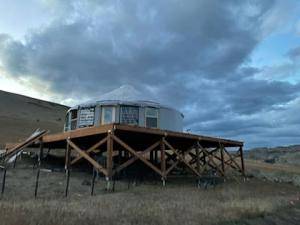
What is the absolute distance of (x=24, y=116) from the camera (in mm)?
65625

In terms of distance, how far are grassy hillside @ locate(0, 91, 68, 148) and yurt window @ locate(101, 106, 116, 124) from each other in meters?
21.2

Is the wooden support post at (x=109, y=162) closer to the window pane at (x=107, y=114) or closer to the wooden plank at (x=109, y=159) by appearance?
the wooden plank at (x=109, y=159)

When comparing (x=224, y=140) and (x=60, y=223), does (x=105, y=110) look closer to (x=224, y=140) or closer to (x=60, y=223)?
(x=224, y=140)

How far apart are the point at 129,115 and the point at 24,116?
5196 centimetres

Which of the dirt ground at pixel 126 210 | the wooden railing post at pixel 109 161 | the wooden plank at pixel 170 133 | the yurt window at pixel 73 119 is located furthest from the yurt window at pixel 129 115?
the dirt ground at pixel 126 210

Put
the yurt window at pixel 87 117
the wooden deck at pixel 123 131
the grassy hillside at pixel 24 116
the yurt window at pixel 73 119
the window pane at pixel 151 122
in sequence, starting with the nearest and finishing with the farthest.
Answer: the wooden deck at pixel 123 131 → the window pane at pixel 151 122 → the yurt window at pixel 87 117 → the yurt window at pixel 73 119 → the grassy hillside at pixel 24 116

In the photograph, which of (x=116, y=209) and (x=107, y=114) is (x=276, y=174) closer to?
(x=107, y=114)

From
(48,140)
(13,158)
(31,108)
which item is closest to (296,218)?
(48,140)

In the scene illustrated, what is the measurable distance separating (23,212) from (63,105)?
89.6 meters

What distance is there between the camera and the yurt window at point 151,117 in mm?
19828

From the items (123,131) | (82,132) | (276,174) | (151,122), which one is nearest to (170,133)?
(123,131)

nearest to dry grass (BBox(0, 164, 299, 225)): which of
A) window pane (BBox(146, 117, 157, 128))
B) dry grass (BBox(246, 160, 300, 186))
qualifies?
window pane (BBox(146, 117, 157, 128))

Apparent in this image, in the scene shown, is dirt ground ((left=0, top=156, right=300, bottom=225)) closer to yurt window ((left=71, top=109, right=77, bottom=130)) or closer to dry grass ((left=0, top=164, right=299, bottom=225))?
dry grass ((left=0, top=164, right=299, bottom=225))

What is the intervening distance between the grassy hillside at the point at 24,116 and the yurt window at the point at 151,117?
22.8 m
